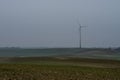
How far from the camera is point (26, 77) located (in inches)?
858

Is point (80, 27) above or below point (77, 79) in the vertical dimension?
above

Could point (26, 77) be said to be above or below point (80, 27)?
below

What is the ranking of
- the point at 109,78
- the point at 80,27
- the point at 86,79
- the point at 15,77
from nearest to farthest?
the point at 15,77 → the point at 86,79 → the point at 109,78 → the point at 80,27

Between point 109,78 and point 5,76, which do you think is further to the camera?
point 109,78

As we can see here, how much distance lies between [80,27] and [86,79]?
62.6 metres

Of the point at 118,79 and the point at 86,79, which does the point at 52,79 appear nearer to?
the point at 86,79

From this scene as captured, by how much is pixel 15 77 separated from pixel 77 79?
4.06 meters

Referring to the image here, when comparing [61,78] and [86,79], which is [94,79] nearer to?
[86,79]

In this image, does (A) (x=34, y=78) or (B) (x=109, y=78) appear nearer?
(A) (x=34, y=78)

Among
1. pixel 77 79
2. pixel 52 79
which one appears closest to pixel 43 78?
pixel 52 79

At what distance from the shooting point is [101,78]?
78.8 feet

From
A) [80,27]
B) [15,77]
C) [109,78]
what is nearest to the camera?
[15,77]

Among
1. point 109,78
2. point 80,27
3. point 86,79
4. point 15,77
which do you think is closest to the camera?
point 15,77

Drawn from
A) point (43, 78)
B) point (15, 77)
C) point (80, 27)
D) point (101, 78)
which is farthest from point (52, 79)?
point (80, 27)
